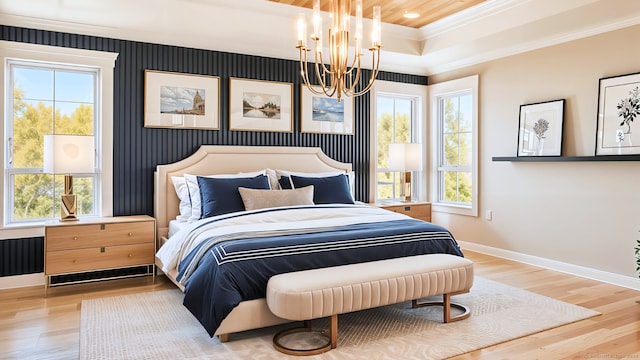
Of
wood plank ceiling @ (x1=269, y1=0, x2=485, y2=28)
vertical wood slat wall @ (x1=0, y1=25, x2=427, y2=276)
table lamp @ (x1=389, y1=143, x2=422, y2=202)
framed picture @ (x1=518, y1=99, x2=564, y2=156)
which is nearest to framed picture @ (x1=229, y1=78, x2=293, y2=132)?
vertical wood slat wall @ (x1=0, y1=25, x2=427, y2=276)

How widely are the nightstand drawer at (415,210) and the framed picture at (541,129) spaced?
1245mm

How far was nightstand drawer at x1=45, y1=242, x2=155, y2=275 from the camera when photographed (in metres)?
3.73

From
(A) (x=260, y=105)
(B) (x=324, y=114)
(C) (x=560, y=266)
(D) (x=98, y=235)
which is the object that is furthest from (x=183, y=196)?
(C) (x=560, y=266)

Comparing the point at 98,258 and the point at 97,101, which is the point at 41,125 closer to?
the point at 97,101

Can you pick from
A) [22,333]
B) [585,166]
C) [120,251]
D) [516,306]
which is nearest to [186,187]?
[120,251]

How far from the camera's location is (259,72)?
5.09m

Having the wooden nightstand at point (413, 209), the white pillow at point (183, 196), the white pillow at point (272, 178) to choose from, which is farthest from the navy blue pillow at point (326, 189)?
the white pillow at point (183, 196)

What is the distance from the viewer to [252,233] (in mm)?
3074

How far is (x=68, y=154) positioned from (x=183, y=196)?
3.41 feet

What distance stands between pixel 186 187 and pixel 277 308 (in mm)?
2155

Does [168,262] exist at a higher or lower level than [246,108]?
lower

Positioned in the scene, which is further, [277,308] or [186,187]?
[186,187]

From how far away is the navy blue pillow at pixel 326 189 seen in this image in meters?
4.57

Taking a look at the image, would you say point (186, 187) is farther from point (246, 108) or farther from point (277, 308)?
point (277, 308)
